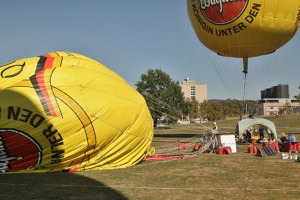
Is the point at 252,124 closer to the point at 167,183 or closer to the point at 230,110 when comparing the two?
the point at 167,183

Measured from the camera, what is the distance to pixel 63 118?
10734 mm

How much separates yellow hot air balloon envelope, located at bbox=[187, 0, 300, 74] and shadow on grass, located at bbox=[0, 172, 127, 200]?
13.8 metres

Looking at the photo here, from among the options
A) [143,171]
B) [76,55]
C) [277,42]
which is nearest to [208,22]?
[277,42]

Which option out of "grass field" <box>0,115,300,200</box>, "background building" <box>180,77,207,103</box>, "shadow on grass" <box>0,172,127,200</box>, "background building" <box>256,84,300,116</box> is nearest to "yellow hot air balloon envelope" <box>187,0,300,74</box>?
"grass field" <box>0,115,300,200</box>

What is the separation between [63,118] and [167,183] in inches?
148

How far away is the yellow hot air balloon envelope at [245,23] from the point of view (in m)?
19.7

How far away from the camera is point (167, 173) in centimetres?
1136

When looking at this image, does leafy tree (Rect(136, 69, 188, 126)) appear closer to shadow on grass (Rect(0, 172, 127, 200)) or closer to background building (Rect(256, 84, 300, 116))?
shadow on grass (Rect(0, 172, 127, 200))

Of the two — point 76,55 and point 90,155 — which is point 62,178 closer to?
point 90,155

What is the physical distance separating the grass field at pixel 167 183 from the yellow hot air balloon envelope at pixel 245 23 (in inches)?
386

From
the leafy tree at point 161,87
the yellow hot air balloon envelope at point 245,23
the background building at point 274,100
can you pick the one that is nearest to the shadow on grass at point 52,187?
the yellow hot air balloon envelope at point 245,23

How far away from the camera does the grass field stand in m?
8.41

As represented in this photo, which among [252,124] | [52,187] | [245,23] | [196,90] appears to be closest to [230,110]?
[196,90]

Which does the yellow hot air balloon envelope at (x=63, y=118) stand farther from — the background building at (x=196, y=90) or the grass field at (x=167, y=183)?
the background building at (x=196, y=90)
